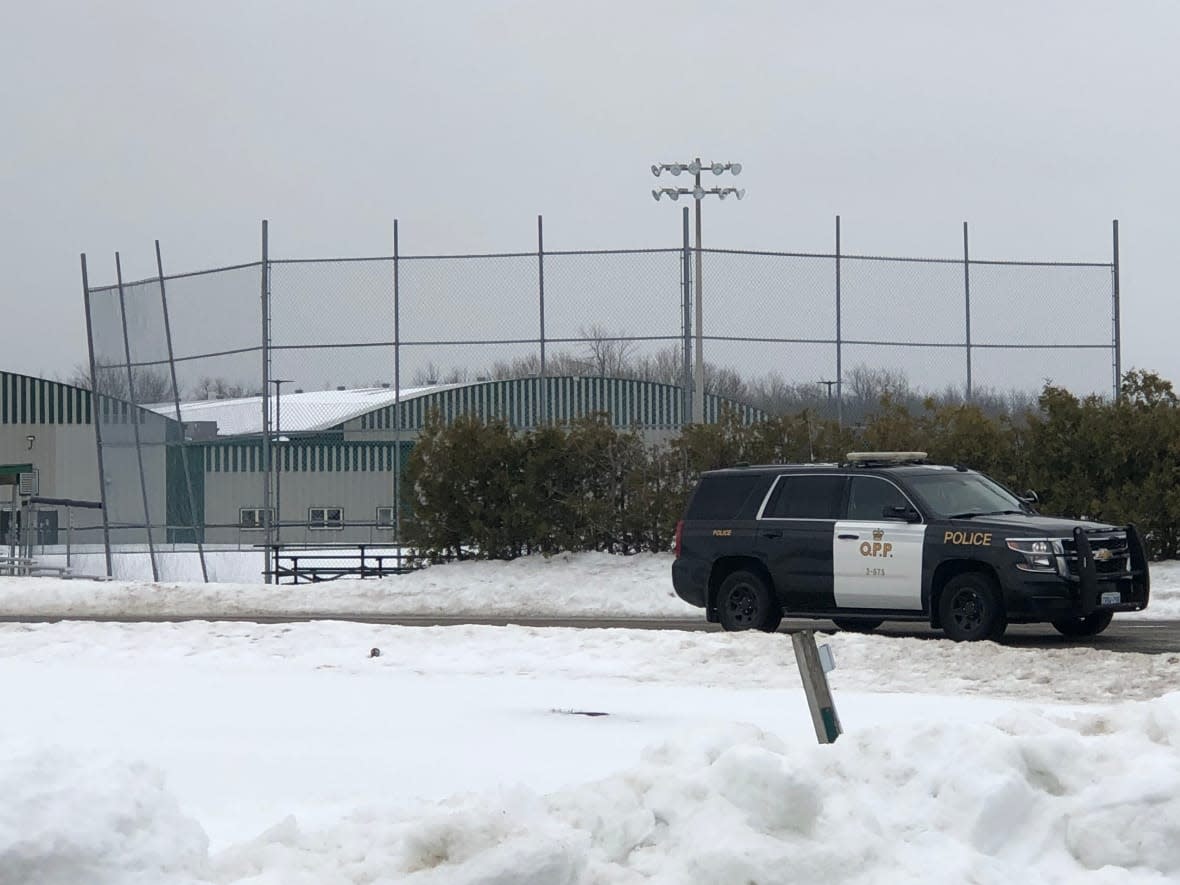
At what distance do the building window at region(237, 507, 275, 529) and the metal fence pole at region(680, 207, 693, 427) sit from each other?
21.7 ft

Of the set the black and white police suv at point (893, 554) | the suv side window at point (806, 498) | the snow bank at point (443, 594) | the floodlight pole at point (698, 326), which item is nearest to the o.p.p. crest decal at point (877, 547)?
the black and white police suv at point (893, 554)

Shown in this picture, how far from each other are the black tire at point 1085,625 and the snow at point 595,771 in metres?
2.74

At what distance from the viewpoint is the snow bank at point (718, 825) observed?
602 centimetres

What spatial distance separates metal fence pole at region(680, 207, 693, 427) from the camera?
86.2 ft

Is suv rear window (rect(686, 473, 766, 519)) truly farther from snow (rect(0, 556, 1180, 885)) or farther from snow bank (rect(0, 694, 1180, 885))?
snow bank (rect(0, 694, 1180, 885))

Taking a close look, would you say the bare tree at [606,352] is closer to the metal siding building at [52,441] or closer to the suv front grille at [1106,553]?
the suv front grille at [1106,553]

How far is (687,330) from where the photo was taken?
26406 mm

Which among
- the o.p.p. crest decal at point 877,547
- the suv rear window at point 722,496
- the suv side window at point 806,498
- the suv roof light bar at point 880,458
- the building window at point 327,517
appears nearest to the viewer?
the o.p.p. crest decal at point 877,547

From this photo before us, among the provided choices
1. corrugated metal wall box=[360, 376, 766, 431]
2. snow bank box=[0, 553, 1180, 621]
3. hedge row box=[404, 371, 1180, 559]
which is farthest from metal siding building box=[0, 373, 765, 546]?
snow bank box=[0, 553, 1180, 621]

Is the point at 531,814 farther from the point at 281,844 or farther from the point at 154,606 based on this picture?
the point at 154,606

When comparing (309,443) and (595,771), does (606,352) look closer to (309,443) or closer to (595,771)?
(309,443)

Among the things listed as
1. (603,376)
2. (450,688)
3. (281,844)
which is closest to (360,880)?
(281,844)

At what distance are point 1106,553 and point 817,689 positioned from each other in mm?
9132

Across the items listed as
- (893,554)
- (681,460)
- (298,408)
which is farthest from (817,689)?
(298,408)
